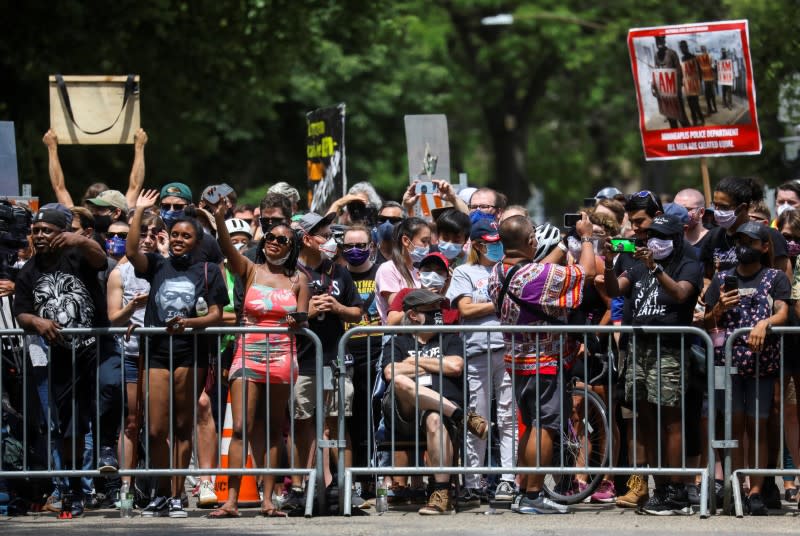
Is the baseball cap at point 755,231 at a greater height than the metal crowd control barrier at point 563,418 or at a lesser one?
greater

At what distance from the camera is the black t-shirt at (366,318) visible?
38.1 ft

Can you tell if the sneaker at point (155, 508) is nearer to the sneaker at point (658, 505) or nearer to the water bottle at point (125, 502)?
the water bottle at point (125, 502)

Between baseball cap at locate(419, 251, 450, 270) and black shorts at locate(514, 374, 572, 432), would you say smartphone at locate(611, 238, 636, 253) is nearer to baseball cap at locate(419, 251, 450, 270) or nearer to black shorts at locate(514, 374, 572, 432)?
black shorts at locate(514, 374, 572, 432)

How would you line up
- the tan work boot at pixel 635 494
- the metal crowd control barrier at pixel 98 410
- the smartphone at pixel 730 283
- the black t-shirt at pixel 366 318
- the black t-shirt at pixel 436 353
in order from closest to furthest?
the smartphone at pixel 730 283 < the metal crowd control barrier at pixel 98 410 < the black t-shirt at pixel 436 353 < the tan work boot at pixel 635 494 < the black t-shirt at pixel 366 318

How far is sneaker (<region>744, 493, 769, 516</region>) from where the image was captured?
10.7 m

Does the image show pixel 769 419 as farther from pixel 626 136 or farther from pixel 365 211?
pixel 626 136

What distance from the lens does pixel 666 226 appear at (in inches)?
423

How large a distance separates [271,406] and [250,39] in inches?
610

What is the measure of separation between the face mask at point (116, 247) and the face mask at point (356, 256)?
169cm

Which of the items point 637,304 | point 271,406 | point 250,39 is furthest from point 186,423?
point 250,39

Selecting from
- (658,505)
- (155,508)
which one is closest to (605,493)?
(658,505)

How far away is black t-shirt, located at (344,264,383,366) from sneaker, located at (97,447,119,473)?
5.64ft

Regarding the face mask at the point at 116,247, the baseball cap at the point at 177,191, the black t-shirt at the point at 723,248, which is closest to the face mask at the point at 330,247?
the baseball cap at the point at 177,191

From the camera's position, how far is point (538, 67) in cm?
4262
